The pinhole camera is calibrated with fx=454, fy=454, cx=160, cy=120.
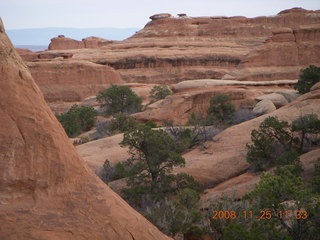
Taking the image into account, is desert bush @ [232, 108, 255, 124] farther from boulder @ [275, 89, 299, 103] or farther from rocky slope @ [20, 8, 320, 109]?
rocky slope @ [20, 8, 320, 109]

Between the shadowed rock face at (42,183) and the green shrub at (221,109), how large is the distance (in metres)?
18.5

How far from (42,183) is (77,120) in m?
22.7

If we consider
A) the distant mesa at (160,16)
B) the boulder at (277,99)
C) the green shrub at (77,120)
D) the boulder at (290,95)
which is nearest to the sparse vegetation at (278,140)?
the boulder at (277,99)

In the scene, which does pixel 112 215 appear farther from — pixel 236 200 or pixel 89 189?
pixel 236 200

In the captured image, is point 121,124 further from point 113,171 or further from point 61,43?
point 61,43

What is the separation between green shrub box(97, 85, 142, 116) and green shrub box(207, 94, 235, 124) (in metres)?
7.94

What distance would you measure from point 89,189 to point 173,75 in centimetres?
4912

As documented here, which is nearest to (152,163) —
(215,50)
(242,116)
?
(242,116)

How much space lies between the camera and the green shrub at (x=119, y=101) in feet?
104

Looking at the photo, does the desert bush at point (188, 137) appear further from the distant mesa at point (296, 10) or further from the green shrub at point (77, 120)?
the distant mesa at point (296, 10)

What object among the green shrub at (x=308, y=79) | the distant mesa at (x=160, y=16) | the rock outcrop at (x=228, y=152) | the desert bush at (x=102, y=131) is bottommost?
the desert bush at (x=102, y=131)

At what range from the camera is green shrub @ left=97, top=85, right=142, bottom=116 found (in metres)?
31.6

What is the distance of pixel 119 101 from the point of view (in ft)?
106

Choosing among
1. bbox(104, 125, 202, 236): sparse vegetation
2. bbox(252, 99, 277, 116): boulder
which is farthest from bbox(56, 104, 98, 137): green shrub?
bbox(104, 125, 202, 236): sparse vegetation
